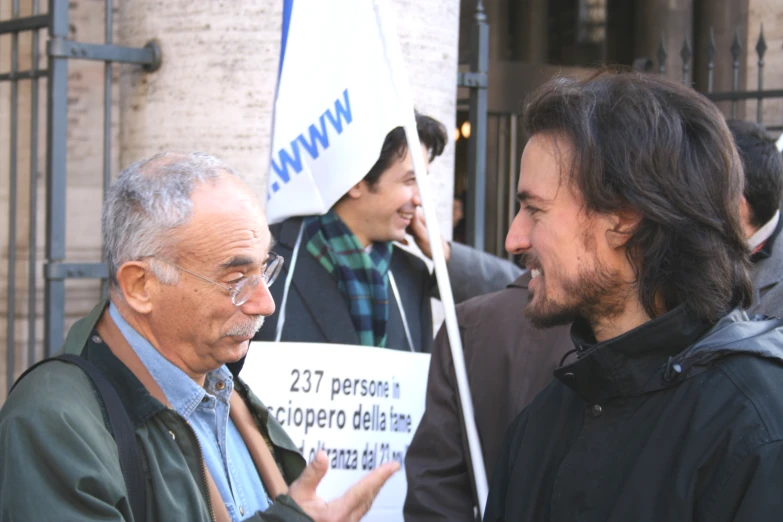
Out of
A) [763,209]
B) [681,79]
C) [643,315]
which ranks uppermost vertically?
[681,79]

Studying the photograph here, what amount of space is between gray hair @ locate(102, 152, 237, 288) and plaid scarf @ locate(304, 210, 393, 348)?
1.34 meters

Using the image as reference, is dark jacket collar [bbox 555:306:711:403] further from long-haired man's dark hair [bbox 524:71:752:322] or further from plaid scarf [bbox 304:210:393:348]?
plaid scarf [bbox 304:210:393:348]

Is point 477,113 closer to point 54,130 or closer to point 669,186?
point 54,130

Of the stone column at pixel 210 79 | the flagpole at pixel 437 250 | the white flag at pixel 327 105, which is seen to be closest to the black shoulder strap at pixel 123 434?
the flagpole at pixel 437 250

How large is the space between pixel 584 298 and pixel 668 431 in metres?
0.30

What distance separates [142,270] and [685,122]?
1049 millimetres

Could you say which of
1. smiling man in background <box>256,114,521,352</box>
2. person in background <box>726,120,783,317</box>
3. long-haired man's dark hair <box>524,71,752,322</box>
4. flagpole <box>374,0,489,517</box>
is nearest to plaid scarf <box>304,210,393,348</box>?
smiling man in background <box>256,114,521,352</box>

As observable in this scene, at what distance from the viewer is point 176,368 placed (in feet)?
6.40

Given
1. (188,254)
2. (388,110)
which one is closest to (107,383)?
(188,254)

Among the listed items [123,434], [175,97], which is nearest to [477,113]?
[175,97]

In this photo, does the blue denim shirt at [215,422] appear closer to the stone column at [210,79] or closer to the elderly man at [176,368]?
the elderly man at [176,368]

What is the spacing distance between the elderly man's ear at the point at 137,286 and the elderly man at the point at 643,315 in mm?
713

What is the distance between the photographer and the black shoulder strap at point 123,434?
1689mm

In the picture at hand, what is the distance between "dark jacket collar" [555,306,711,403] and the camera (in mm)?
1659
